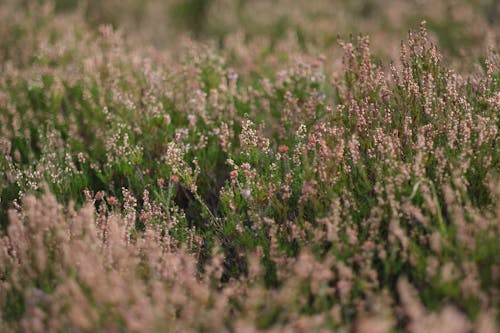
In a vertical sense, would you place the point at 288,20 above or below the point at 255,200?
above

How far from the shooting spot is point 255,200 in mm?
2914

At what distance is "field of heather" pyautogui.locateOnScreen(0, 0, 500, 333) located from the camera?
2.20 metres

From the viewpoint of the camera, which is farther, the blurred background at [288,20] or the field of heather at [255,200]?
the blurred background at [288,20]

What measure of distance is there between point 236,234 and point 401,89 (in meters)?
1.24

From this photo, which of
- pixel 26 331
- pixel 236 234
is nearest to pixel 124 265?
pixel 26 331

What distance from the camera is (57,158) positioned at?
369 cm

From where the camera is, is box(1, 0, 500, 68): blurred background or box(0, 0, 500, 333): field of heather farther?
box(1, 0, 500, 68): blurred background

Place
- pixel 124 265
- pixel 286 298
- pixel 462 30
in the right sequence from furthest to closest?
pixel 462 30, pixel 124 265, pixel 286 298

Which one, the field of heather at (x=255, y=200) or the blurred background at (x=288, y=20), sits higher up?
the blurred background at (x=288, y=20)

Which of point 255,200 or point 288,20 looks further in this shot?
point 288,20

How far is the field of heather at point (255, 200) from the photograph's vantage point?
2.20 metres

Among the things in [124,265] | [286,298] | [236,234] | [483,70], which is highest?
[483,70]

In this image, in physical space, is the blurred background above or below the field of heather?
above

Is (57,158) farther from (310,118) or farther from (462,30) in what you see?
(462,30)
